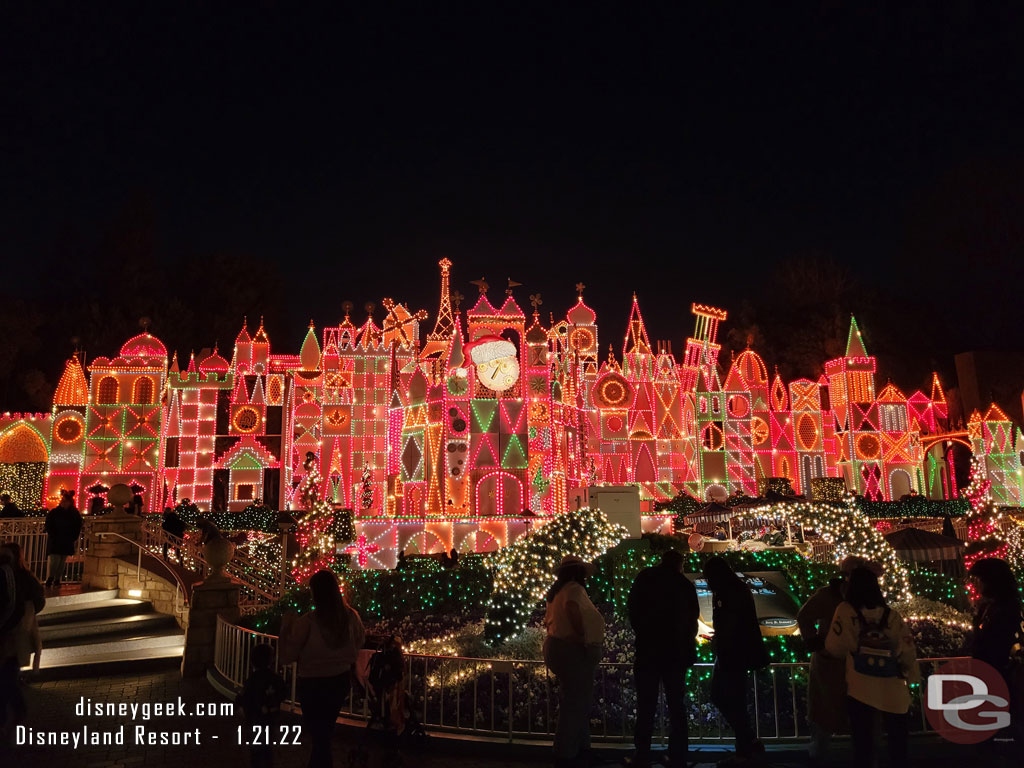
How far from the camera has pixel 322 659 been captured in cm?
586

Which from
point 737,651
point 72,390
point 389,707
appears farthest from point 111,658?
point 72,390

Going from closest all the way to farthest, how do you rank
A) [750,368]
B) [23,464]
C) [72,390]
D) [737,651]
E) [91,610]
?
[737,651] → [91,610] → [23,464] → [72,390] → [750,368]

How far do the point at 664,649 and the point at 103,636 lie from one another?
34.4 feet

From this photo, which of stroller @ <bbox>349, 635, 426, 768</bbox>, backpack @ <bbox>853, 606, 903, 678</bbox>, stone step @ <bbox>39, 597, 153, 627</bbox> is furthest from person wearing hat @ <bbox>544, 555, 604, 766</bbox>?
stone step @ <bbox>39, 597, 153, 627</bbox>

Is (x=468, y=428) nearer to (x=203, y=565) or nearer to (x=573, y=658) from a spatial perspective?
(x=203, y=565)

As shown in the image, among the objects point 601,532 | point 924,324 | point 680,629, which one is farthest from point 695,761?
point 924,324

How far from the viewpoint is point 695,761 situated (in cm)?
724

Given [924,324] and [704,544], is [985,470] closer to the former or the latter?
[924,324]

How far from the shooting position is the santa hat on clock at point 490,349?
1085 inches

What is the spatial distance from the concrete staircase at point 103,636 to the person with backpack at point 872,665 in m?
10.1

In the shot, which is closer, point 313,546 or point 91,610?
point 91,610

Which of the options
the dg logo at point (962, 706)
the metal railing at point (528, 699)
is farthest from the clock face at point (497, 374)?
the dg logo at point (962, 706)

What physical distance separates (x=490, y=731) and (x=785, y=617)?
714 centimetres

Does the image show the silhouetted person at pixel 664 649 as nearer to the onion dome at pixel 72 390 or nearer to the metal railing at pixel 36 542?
the metal railing at pixel 36 542
